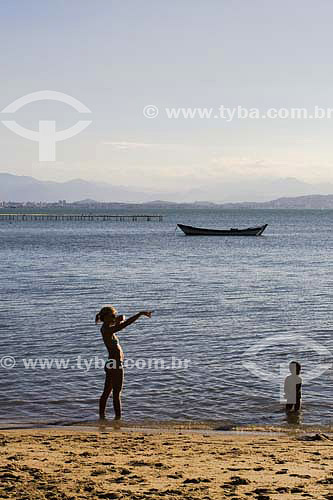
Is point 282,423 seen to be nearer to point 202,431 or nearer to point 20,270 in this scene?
point 202,431

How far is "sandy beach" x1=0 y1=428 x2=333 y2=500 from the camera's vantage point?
301 inches

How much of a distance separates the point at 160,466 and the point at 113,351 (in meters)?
3.43

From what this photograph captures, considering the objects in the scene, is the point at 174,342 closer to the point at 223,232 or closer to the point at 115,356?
the point at 115,356

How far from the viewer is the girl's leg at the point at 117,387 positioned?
12.2 metres

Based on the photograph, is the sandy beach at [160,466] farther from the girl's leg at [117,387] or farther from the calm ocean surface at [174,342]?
the calm ocean surface at [174,342]

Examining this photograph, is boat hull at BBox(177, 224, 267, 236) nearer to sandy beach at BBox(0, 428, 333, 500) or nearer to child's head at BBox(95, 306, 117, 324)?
child's head at BBox(95, 306, 117, 324)

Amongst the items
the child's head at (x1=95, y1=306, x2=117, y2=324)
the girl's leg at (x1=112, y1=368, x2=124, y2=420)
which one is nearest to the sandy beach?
the girl's leg at (x1=112, y1=368, x2=124, y2=420)

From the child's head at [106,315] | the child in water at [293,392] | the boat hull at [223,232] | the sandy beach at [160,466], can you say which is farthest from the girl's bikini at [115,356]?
the boat hull at [223,232]

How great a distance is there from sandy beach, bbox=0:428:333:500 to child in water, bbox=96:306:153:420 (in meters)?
1.15

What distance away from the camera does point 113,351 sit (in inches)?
472

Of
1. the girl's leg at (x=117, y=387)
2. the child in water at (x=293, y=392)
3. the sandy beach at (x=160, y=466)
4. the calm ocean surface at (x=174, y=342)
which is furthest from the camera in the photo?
the calm ocean surface at (x=174, y=342)

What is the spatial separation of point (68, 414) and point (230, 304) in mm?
16586

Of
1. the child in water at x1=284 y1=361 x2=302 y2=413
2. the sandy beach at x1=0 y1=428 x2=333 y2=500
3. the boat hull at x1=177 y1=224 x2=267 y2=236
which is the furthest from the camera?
the boat hull at x1=177 y1=224 x2=267 y2=236

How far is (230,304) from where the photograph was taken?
29.0 metres
